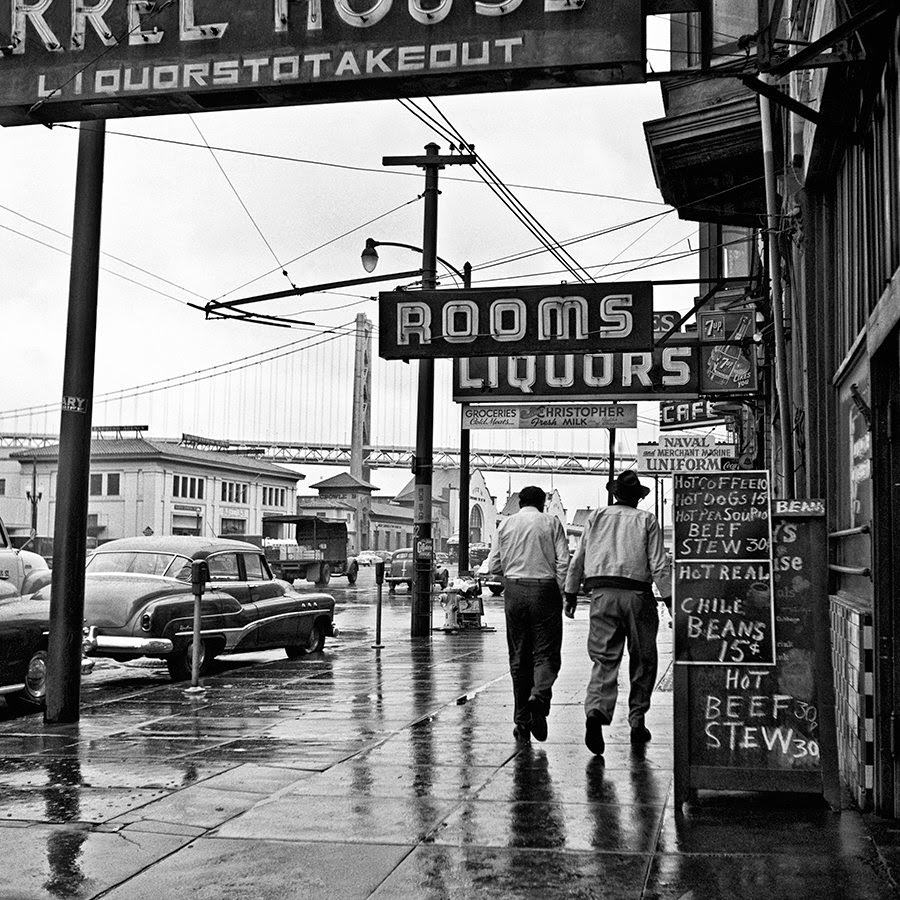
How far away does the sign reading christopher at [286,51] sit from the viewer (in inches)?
255

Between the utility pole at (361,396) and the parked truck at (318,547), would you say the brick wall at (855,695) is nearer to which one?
the parked truck at (318,547)

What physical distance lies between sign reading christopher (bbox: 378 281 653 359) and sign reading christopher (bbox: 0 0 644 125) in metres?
6.26

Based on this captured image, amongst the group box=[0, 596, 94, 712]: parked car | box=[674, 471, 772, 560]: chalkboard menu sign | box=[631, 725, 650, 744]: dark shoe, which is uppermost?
box=[674, 471, 772, 560]: chalkboard menu sign

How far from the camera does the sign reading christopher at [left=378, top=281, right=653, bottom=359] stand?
12.8 meters

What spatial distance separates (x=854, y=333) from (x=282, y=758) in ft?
14.6

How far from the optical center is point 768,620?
6434 millimetres

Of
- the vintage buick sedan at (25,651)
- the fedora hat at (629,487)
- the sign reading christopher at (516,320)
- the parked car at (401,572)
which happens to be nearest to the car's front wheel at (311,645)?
the sign reading christopher at (516,320)

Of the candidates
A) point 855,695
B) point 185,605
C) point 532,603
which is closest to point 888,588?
point 855,695

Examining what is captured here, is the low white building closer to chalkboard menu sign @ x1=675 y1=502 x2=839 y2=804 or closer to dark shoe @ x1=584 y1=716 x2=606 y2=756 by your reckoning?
dark shoe @ x1=584 y1=716 x2=606 y2=756

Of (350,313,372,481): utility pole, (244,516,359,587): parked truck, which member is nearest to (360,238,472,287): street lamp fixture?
(244,516,359,587): parked truck

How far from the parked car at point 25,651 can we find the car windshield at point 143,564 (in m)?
3.24

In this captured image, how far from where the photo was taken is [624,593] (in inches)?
322

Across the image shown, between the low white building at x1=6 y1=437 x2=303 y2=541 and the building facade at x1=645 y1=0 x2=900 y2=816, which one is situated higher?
the low white building at x1=6 y1=437 x2=303 y2=541

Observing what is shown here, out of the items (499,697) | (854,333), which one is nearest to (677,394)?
(499,697)
